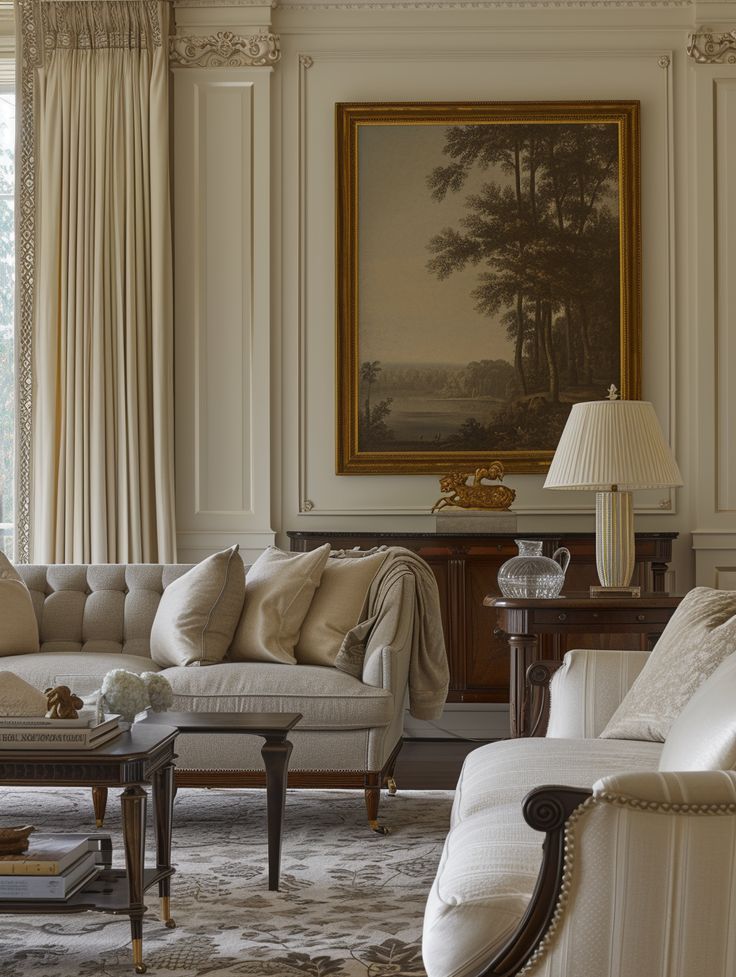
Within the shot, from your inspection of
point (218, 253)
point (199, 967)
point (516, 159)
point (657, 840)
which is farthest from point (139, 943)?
point (516, 159)

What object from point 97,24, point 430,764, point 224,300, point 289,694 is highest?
point 97,24

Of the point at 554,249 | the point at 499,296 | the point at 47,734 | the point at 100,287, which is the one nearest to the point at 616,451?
the point at 47,734

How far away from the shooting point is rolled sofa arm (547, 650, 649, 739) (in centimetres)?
295

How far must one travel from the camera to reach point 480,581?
5422 millimetres

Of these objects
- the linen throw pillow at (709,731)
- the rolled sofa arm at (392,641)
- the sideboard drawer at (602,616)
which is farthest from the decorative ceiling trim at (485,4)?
the linen throw pillow at (709,731)

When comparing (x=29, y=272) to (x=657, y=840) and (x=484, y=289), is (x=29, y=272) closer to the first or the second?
(x=484, y=289)

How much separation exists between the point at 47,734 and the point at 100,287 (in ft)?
12.4

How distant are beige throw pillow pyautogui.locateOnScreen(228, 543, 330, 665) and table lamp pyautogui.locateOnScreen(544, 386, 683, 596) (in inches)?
39.1

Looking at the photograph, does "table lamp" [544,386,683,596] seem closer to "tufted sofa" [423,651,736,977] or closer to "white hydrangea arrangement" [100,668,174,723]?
"white hydrangea arrangement" [100,668,174,723]

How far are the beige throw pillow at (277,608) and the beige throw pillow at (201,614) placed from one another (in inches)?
1.9

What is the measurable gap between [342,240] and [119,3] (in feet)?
5.44

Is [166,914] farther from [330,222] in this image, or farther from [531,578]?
[330,222]

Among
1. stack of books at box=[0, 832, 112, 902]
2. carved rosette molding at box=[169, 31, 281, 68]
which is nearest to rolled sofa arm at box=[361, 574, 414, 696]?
stack of books at box=[0, 832, 112, 902]

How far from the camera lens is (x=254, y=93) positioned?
19.6 feet
